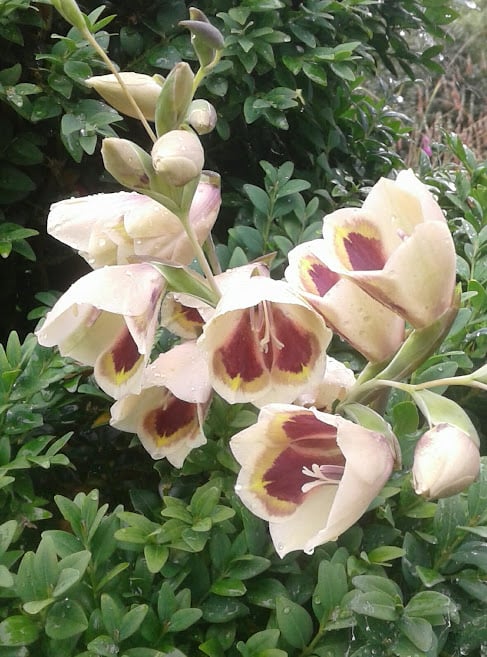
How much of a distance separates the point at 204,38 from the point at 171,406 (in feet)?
1.09

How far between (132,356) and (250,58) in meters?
0.63

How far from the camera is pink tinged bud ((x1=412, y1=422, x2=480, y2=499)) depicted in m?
0.45

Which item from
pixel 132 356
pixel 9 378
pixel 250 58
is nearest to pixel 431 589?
pixel 132 356

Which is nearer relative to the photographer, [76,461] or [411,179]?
[411,179]

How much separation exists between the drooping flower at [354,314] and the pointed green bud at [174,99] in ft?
0.51

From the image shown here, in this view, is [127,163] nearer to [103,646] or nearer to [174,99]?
[174,99]

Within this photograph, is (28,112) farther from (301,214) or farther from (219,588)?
(219,588)

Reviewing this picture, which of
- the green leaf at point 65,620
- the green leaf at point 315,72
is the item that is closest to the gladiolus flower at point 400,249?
the green leaf at point 65,620

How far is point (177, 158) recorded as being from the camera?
1.65ft

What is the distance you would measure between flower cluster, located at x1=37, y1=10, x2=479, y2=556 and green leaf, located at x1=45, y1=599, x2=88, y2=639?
0.15 metres

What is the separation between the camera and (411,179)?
1.72 feet

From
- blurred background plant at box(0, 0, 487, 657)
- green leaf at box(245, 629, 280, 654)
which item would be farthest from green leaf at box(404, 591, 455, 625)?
green leaf at box(245, 629, 280, 654)

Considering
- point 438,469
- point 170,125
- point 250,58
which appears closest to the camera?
point 438,469

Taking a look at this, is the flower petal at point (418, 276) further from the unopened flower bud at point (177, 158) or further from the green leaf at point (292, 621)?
the green leaf at point (292, 621)
